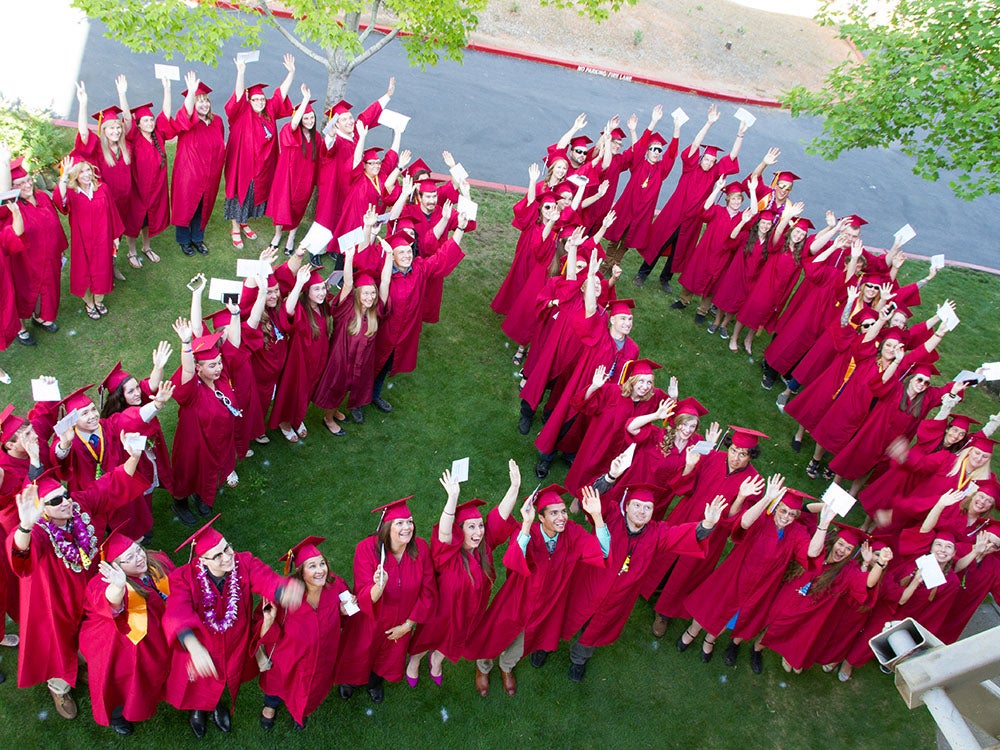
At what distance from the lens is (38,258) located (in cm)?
746

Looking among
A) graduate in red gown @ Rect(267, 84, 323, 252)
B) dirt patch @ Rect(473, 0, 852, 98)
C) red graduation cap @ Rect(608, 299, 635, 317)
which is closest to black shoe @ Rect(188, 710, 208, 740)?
red graduation cap @ Rect(608, 299, 635, 317)

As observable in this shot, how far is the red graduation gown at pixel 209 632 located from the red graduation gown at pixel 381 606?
56 centimetres

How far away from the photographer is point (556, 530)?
217 inches

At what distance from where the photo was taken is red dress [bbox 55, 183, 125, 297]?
25.3 feet

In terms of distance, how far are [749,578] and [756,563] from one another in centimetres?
14

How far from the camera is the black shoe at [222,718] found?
5.42 meters

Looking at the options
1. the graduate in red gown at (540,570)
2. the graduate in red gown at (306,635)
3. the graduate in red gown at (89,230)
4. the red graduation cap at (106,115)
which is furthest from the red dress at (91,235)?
the graduate in red gown at (540,570)

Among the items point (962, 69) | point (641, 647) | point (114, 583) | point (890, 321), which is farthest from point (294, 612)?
point (962, 69)

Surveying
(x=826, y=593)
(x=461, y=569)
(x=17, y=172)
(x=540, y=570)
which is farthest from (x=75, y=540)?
(x=826, y=593)

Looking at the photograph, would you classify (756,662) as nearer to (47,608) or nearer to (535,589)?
(535,589)

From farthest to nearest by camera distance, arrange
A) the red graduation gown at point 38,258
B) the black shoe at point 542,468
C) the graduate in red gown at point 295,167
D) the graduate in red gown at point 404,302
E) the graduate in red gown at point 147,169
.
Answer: the graduate in red gown at point 295,167 → the graduate in red gown at point 147,169 → the black shoe at point 542,468 → the graduate in red gown at point 404,302 → the red graduation gown at point 38,258

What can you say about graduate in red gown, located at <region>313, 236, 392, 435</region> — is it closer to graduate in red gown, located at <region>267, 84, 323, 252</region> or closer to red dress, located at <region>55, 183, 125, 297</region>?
graduate in red gown, located at <region>267, 84, 323, 252</region>

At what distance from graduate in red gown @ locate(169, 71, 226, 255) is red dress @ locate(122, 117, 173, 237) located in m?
0.14

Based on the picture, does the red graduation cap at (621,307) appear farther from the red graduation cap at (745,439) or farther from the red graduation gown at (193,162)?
the red graduation gown at (193,162)
